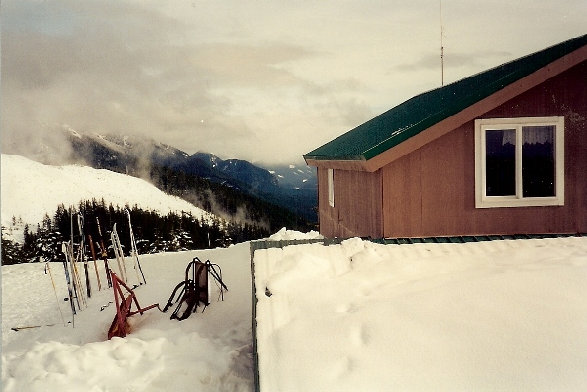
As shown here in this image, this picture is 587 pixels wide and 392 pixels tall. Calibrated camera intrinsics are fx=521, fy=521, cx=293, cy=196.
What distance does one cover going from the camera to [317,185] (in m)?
14.2

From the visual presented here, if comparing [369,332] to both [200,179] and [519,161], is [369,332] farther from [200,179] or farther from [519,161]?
[200,179]

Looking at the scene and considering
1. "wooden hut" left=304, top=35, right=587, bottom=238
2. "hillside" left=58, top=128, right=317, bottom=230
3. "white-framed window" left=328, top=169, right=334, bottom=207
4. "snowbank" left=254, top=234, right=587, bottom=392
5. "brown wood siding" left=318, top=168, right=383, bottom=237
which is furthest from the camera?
"hillside" left=58, top=128, right=317, bottom=230

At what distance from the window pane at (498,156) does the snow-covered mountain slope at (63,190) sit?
30899 mm

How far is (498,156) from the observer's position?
7668 millimetres

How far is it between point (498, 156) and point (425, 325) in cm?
398

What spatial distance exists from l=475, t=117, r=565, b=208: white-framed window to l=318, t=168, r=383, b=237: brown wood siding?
1.48 meters

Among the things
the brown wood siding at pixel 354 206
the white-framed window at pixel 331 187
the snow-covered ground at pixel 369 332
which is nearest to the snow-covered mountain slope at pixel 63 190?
the white-framed window at pixel 331 187

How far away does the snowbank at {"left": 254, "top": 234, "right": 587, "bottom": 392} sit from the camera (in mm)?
4070

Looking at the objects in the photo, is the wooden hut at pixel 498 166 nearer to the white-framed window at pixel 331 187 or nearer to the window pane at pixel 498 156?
the window pane at pixel 498 156

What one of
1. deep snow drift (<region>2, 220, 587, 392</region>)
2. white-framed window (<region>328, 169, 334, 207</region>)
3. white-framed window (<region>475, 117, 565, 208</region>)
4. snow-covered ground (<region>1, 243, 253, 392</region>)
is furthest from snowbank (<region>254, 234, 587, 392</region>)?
white-framed window (<region>328, 169, 334, 207</region>)

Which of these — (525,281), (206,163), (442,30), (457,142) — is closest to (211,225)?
(206,163)

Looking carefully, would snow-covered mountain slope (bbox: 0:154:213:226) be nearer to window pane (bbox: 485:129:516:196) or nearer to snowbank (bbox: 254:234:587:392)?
window pane (bbox: 485:129:516:196)

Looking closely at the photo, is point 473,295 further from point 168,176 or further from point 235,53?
point 168,176

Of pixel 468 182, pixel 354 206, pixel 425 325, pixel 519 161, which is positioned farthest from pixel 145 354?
pixel 519 161
